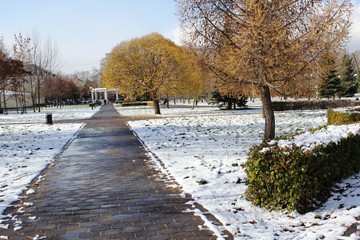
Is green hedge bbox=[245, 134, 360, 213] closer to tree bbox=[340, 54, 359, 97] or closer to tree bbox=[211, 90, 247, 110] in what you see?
tree bbox=[211, 90, 247, 110]

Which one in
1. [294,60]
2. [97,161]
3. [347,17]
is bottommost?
[97,161]

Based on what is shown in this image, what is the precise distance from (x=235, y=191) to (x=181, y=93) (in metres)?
25.5

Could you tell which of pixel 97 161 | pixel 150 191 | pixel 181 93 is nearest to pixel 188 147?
pixel 97 161

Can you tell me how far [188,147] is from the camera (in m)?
11.3

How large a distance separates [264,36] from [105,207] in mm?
5960

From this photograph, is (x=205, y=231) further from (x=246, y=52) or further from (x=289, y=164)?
(x=246, y=52)

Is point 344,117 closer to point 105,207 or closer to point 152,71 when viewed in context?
point 105,207

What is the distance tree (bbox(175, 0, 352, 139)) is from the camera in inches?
361

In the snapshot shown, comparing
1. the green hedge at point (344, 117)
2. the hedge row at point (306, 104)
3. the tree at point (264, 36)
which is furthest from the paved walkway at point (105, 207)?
the hedge row at point (306, 104)

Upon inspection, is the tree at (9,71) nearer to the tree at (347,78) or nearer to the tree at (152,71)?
the tree at (152,71)

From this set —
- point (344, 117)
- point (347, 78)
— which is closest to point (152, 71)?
point (344, 117)

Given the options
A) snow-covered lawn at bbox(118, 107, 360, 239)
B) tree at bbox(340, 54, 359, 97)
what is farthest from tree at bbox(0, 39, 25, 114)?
tree at bbox(340, 54, 359, 97)

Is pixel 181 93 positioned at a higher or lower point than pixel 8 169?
higher

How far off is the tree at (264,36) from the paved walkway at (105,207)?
3.86 m
